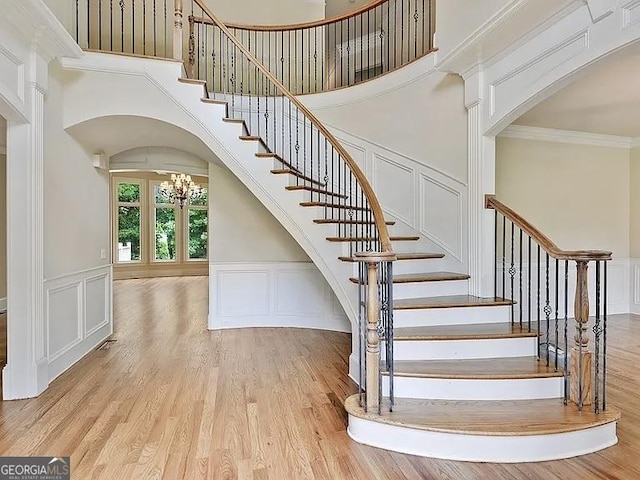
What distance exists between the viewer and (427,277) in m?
3.52

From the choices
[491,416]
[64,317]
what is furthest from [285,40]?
[491,416]

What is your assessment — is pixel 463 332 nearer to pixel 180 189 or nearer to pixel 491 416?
pixel 491 416

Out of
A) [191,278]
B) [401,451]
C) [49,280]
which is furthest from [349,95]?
[191,278]

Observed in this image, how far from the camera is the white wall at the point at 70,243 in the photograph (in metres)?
3.38

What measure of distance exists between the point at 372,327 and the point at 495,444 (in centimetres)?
90

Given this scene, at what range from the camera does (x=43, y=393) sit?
3119mm

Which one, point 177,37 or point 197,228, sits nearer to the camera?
point 177,37

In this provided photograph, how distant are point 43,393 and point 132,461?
1500 millimetres

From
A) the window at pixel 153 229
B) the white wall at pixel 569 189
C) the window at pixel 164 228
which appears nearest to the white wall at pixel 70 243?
the white wall at pixel 569 189

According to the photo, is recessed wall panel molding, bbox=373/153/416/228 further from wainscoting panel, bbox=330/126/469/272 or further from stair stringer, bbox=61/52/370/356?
stair stringer, bbox=61/52/370/356

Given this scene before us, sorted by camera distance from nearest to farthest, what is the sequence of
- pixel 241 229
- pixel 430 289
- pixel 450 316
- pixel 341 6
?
pixel 450 316 < pixel 430 289 < pixel 241 229 < pixel 341 6

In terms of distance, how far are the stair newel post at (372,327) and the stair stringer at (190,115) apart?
3.09 feet

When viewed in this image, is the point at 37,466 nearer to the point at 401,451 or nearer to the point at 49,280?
the point at 49,280

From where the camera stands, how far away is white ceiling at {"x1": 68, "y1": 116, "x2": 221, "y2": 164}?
3.88m
